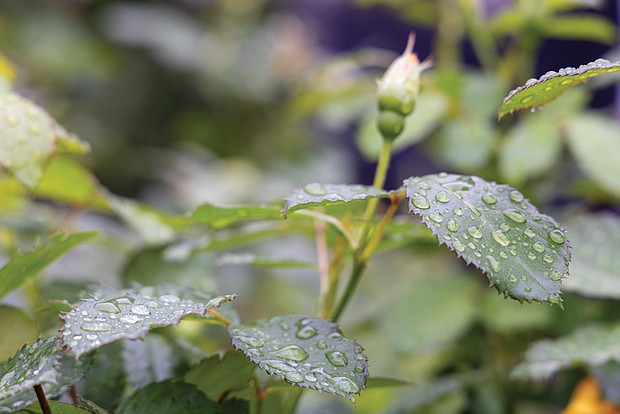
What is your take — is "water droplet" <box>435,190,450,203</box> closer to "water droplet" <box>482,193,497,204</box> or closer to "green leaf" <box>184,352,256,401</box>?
"water droplet" <box>482,193,497,204</box>

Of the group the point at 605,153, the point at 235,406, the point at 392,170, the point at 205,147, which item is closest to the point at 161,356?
the point at 235,406

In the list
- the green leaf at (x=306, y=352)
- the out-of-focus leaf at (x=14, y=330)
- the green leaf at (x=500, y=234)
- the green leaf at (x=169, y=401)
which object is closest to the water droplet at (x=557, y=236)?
the green leaf at (x=500, y=234)

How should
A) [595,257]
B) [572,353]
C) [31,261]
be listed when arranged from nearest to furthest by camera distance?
[31,261]
[572,353]
[595,257]

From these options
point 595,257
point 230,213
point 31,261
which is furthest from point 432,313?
point 31,261

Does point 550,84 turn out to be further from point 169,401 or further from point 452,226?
point 169,401

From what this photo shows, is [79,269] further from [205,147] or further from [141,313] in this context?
[205,147]

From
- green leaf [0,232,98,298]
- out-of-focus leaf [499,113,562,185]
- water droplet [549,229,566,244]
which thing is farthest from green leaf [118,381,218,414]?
out-of-focus leaf [499,113,562,185]
